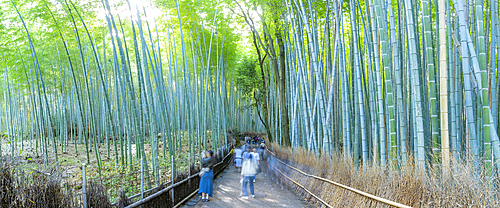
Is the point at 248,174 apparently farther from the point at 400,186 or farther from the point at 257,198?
the point at 400,186

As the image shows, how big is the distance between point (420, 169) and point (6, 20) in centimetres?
881

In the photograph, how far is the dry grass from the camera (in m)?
1.92

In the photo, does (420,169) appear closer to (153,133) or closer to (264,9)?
(153,133)

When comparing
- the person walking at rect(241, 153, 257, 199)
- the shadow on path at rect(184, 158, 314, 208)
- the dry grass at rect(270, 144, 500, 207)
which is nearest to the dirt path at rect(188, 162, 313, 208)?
the shadow on path at rect(184, 158, 314, 208)

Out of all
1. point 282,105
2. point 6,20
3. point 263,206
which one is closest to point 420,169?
point 263,206

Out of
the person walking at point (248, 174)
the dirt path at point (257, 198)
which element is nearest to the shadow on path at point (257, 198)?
the dirt path at point (257, 198)

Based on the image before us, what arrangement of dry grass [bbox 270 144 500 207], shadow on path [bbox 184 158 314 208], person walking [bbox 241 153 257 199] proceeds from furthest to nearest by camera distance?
person walking [bbox 241 153 257 199], shadow on path [bbox 184 158 314 208], dry grass [bbox 270 144 500 207]

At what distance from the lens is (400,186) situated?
2.60m

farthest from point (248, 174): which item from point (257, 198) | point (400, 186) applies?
point (400, 186)

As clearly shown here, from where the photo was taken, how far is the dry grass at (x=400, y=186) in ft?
6.31

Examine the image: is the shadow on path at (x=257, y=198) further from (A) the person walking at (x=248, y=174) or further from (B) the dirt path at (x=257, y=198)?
(A) the person walking at (x=248, y=174)

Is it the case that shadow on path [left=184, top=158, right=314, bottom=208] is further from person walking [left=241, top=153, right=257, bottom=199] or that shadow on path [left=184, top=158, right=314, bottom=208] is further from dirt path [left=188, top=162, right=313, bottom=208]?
person walking [left=241, top=153, right=257, bottom=199]

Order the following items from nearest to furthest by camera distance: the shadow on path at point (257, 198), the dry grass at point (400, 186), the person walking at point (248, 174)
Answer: the dry grass at point (400, 186) < the shadow on path at point (257, 198) < the person walking at point (248, 174)

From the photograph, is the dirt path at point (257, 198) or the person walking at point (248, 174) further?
the person walking at point (248, 174)
